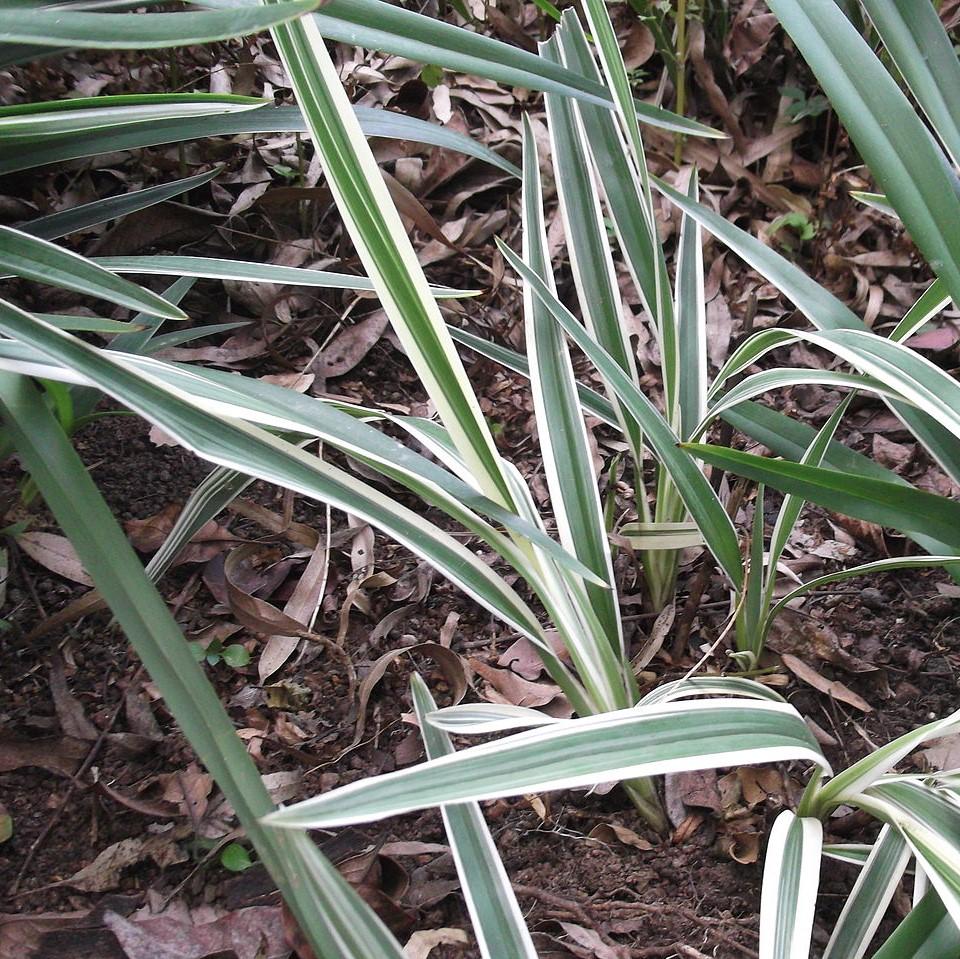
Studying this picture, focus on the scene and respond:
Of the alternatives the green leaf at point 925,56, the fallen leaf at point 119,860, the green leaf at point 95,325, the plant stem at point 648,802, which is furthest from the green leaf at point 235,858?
the green leaf at point 925,56

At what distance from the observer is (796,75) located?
1.52m

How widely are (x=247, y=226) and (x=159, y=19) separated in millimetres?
782

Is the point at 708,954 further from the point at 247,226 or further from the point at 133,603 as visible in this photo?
the point at 247,226

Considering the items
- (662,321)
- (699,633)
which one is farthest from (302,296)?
(699,633)

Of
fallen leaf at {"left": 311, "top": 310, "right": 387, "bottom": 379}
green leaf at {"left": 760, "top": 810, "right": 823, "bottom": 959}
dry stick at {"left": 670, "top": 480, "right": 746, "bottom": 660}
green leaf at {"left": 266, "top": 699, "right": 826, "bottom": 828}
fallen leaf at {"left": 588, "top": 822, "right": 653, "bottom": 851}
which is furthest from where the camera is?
fallen leaf at {"left": 311, "top": 310, "right": 387, "bottom": 379}

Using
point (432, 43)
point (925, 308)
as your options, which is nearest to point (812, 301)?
point (925, 308)

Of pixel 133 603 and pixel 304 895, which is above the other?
pixel 133 603

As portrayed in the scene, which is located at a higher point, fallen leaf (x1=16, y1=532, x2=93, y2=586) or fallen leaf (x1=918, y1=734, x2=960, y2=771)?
fallen leaf (x1=16, y1=532, x2=93, y2=586)

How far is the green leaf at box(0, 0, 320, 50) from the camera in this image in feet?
1.60

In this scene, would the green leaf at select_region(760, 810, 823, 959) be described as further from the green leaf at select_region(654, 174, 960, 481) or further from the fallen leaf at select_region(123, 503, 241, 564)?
the fallen leaf at select_region(123, 503, 241, 564)

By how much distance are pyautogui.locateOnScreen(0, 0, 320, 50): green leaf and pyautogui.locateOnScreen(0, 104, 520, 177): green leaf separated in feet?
0.82

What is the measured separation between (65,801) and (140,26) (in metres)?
0.69

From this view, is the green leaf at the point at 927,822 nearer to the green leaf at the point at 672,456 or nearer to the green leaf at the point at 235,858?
the green leaf at the point at 672,456

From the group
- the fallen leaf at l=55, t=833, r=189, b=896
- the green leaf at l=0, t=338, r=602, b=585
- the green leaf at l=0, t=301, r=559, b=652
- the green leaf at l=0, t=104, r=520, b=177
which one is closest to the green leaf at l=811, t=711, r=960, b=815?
the green leaf at l=0, t=338, r=602, b=585
